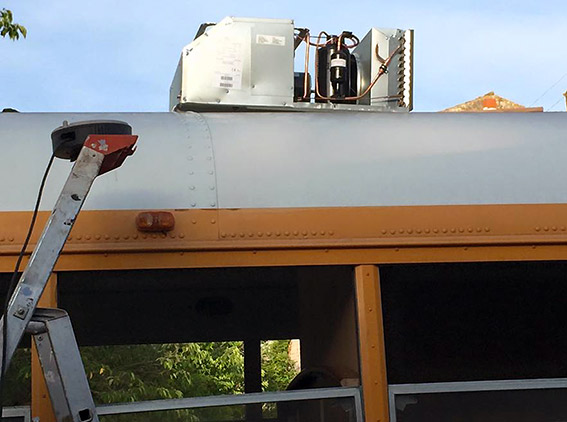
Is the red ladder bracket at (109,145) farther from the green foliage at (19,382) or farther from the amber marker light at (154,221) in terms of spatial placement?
the green foliage at (19,382)

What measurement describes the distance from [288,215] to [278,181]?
121 millimetres

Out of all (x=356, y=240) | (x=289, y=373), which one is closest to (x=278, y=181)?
(x=356, y=240)

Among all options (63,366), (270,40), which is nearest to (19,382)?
(63,366)

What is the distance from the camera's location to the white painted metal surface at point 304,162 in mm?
2578

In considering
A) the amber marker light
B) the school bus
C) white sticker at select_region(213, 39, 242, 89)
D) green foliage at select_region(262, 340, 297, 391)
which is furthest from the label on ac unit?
the amber marker light

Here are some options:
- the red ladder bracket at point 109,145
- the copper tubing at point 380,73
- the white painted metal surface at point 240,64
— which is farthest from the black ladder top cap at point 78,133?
the copper tubing at point 380,73

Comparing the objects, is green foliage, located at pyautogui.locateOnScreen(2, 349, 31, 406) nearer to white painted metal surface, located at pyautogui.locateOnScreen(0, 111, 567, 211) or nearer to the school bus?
the school bus

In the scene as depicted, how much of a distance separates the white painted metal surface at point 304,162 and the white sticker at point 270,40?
59 centimetres

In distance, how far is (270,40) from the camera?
3.45 m

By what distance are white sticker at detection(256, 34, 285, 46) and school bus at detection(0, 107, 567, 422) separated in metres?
0.57

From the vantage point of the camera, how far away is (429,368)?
3600 millimetres

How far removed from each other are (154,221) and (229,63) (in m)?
1.13

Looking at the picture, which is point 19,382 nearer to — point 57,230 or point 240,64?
point 57,230

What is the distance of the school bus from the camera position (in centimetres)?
251
